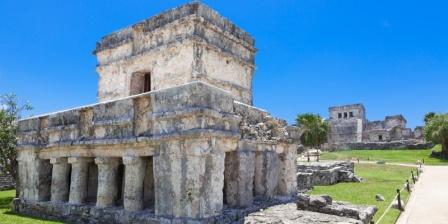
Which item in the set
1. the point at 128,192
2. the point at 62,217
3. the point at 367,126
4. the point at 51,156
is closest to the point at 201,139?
the point at 128,192

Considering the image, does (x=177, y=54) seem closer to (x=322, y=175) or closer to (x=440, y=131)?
(x=322, y=175)

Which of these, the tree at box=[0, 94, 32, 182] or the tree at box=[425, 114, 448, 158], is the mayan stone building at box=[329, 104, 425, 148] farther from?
the tree at box=[0, 94, 32, 182]

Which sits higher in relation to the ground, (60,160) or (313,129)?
(313,129)

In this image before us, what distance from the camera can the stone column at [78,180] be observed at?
8.88 meters

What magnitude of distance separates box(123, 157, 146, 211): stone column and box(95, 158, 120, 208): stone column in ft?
2.65

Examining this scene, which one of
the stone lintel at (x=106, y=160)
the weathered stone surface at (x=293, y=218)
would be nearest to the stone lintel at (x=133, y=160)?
the stone lintel at (x=106, y=160)

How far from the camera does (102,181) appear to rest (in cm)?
832

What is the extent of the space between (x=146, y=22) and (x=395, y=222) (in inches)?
414

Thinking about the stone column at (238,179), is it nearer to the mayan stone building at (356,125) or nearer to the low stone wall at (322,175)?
the low stone wall at (322,175)

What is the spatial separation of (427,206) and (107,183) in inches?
352

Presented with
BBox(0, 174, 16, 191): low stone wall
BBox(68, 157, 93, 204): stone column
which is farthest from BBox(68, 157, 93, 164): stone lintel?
BBox(0, 174, 16, 191): low stone wall

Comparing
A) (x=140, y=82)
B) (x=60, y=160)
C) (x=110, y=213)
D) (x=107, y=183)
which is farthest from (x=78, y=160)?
(x=140, y=82)

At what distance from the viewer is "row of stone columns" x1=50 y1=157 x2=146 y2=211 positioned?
7.65 m

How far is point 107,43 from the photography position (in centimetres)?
1481
